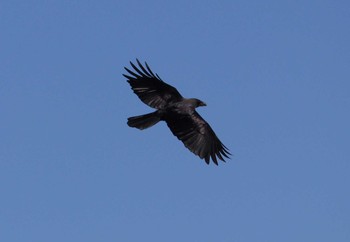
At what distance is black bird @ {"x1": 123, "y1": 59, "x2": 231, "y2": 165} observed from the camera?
2323 centimetres

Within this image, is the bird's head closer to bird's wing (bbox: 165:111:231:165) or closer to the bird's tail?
bird's wing (bbox: 165:111:231:165)

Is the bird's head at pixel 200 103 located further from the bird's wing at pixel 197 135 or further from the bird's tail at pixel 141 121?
the bird's tail at pixel 141 121

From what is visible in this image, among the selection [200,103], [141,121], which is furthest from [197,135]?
[141,121]

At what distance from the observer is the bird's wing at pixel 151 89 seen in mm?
23547

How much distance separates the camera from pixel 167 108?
23.4 metres

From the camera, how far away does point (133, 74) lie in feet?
77.8

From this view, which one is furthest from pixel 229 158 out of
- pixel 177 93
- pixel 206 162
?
pixel 177 93

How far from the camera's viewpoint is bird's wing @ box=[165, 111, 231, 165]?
23938 mm

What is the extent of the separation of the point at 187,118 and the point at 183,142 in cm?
87

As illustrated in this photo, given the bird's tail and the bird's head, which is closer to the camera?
the bird's tail

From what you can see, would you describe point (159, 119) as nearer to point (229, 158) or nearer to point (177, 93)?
point (177, 93)

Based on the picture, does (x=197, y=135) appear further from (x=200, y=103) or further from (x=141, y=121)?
(x=141, y=121)

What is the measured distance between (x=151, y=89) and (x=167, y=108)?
0.84 m

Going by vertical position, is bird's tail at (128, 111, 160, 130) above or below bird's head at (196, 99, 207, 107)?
below
